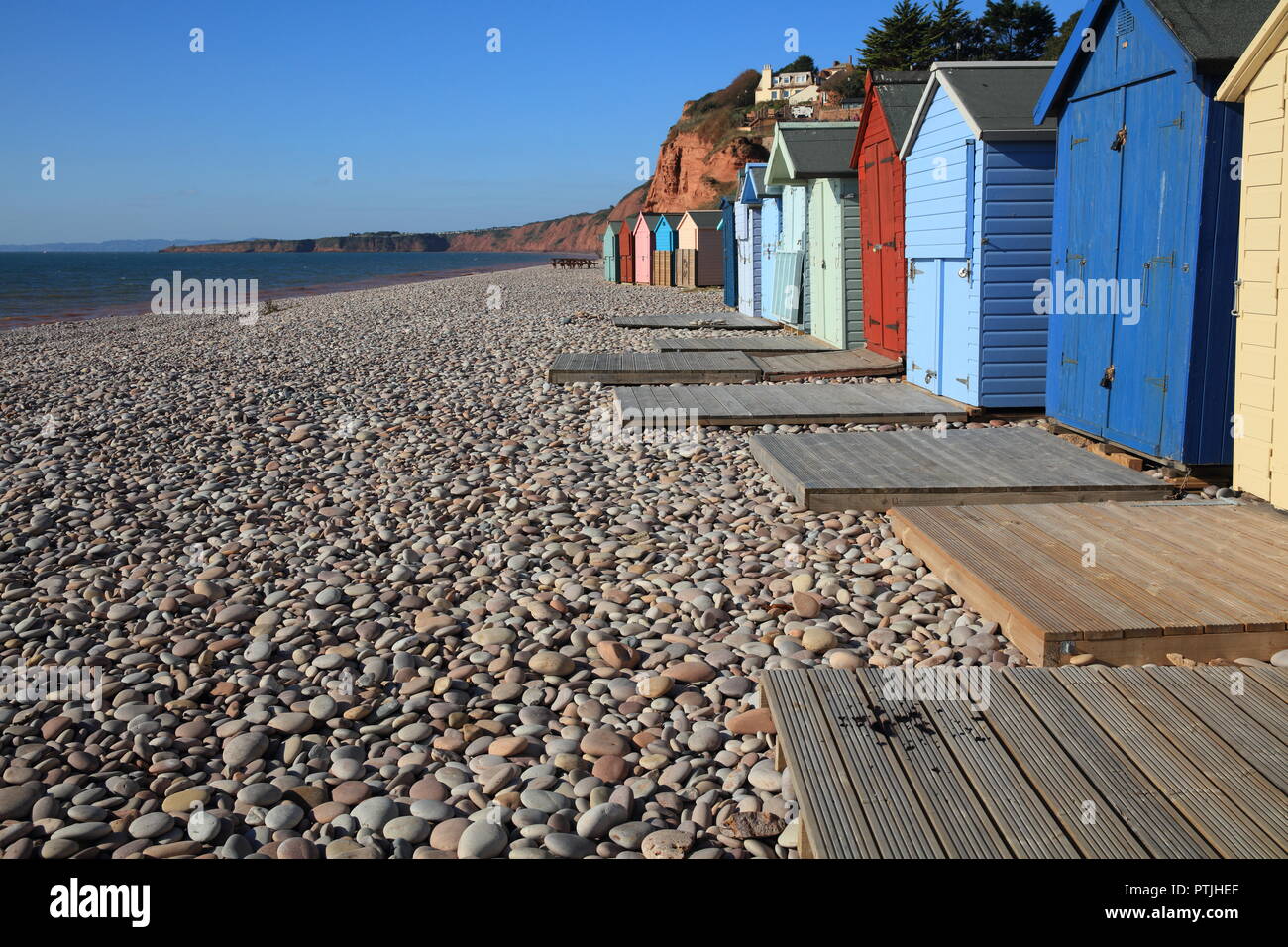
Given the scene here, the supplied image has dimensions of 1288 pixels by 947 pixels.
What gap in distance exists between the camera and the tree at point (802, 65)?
106938 mm

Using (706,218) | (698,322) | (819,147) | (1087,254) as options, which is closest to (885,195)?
(819,147)

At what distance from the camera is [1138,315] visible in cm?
688

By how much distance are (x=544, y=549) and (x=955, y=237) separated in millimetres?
5425

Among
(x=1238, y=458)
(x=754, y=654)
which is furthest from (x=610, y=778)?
(x=1238, y=458)

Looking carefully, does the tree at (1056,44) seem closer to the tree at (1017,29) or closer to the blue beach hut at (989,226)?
the tree at (1017,29)

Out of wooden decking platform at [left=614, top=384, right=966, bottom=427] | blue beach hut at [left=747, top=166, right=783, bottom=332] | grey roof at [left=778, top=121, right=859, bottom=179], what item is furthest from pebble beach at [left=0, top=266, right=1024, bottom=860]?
blue beach hut at [left=747, top=166, right=783, bottom=332]

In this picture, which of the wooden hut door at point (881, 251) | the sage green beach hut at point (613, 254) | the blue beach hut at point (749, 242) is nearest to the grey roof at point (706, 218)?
the sage green beach hut at point (613, 254)

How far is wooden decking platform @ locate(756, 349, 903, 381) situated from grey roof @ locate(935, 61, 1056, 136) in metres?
3.51

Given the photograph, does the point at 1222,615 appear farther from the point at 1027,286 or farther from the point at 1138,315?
the point at 1027,286

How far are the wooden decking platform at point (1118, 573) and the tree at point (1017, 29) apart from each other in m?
70.0

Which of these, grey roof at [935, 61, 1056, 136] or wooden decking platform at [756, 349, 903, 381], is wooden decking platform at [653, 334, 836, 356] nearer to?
wooden decking platform at [756, 349, 903, 381]

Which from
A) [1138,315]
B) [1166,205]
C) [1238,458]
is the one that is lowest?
[1238,458]

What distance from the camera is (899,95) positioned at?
11906mm

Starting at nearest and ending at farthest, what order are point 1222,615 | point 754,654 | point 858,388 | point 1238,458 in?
point 1222,615, point 754,654, point 1238,458, point 858,388
